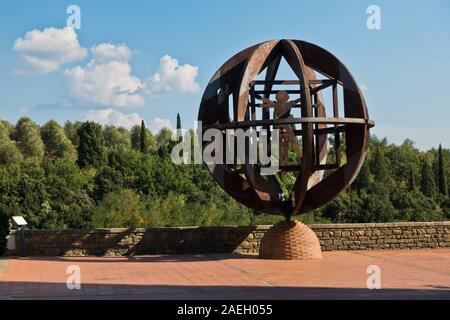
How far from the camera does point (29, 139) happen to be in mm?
63938

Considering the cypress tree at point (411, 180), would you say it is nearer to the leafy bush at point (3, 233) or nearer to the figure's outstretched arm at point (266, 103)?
the figure's outstretched arm at point (266, 103)

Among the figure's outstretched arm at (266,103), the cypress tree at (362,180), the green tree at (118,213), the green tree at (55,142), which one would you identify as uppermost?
the green tree at (55,142)

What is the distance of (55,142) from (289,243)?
57019 mm

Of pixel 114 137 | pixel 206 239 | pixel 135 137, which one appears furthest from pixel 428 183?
pixel 135 137

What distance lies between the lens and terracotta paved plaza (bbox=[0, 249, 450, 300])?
29.1 feet

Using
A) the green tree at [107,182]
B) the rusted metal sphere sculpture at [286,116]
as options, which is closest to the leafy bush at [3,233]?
the rusted metal sphere sculpture at [286,116]

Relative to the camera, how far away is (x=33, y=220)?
3353 centimetres

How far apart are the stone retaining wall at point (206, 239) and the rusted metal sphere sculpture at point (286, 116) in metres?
1.64

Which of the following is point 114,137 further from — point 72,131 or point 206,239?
point 206,239

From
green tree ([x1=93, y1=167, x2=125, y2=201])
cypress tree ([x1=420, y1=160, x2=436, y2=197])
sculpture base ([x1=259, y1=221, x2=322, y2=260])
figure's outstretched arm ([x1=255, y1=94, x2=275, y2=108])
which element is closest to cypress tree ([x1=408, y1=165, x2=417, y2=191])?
cypress tree ([x1=420, y1=160, x2=436, y2=197])

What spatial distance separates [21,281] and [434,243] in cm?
1047

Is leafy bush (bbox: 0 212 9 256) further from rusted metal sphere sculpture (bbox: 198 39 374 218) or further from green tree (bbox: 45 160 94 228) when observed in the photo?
green tree (bbox: 45 160 94 228)

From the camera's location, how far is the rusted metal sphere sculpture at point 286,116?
42.6 feet
